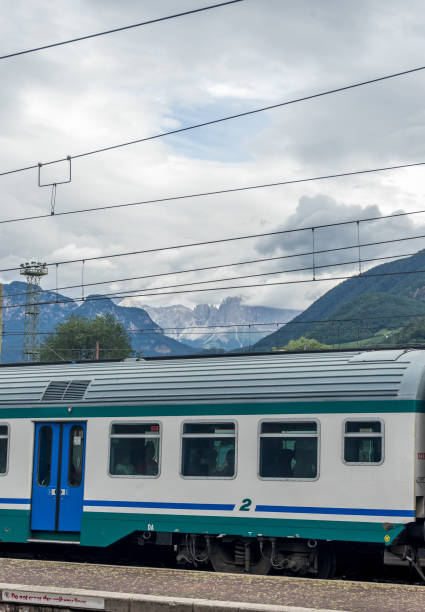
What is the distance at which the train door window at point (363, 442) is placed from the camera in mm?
13445

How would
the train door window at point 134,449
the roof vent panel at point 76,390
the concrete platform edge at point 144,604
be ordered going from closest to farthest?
the concrete platform edge at point 144,604
the train door window at point 134,449
the roof vent panel at point 76,390

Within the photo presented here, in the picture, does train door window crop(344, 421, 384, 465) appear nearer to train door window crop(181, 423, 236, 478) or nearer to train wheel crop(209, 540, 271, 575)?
train door window crop(181, 423, 236, 478)

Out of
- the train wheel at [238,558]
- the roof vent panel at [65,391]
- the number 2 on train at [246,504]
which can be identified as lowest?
the train wheel at [238,558]

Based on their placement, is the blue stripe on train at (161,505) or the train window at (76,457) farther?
the train window at (76,457)

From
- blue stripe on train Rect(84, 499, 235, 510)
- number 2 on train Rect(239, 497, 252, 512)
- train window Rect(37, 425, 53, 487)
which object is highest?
train window Rect(37, 425, 53, 487)

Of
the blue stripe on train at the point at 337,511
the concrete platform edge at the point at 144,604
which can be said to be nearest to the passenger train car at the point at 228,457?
the blue stripe on train at the point at 337,511

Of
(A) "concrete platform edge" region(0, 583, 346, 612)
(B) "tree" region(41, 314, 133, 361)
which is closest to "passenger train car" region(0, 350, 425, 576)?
(A) "concrete platform edge" region(0, 583, 346, 612)

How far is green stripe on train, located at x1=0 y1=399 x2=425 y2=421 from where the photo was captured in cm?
1352

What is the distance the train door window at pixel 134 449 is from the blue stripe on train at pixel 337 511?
2.20 metres

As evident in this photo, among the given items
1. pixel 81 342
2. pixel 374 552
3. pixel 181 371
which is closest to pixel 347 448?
pixel 374 552

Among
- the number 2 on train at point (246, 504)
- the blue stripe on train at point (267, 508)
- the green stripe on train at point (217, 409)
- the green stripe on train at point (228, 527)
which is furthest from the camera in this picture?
the number 2 on train at point (246, 504)

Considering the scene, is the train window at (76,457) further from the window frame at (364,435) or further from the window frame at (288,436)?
the window frame at (364,435)

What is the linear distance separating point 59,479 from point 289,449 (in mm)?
4611

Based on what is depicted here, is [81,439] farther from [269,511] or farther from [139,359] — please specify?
[269,511]
